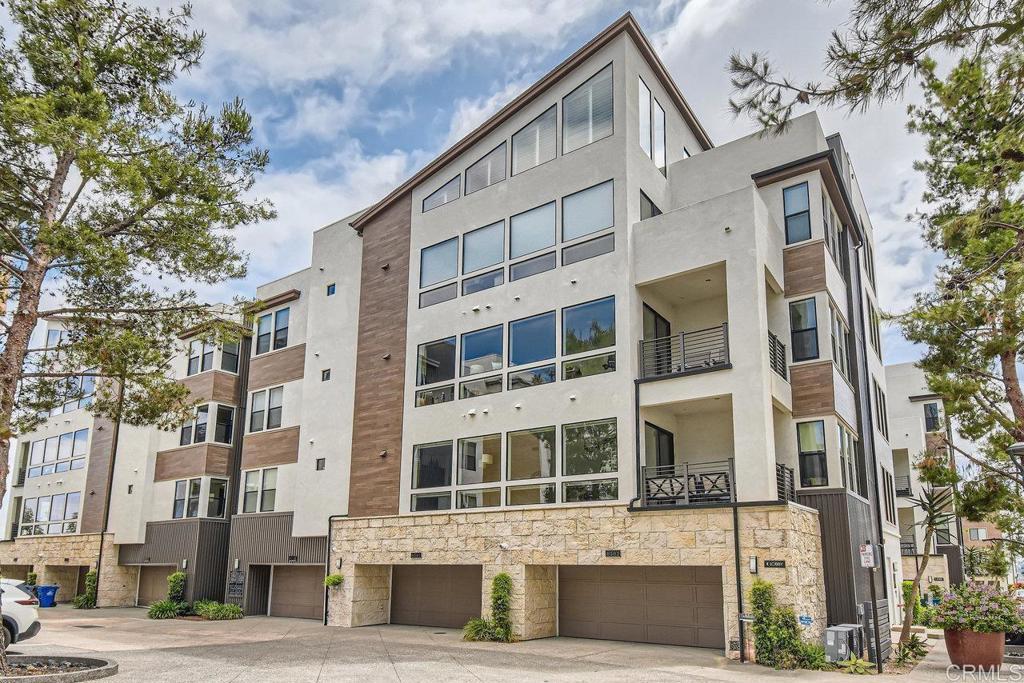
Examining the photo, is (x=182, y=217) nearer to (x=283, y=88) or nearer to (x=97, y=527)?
(x=283, y=88)

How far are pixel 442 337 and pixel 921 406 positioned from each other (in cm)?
2973

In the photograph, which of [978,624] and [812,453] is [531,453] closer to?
[812,453]

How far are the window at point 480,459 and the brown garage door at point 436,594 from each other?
2682 mm

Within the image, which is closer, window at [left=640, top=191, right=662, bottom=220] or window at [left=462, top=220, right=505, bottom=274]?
window at [left=640, top=191, right=662, bottom=220]

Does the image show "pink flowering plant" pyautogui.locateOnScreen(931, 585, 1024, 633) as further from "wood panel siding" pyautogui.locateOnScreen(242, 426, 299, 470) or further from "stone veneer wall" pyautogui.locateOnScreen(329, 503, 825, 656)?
"wood panel siding" pyautogui.locateOnScreen(242, 426, 299, 470)

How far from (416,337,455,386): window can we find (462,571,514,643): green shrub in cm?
582

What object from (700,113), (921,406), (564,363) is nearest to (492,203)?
(564,363)

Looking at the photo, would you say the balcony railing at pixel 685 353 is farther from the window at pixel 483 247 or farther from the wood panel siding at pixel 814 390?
the window at pixel 483 247

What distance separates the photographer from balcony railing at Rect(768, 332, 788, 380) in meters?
17.3

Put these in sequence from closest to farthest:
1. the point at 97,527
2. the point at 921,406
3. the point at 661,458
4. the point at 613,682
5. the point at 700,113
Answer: the point at 613,682, the point at 661,458, the point at 700,113, the point at 97,527, the point at 921,406

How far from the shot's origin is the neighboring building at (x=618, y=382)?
655 inches

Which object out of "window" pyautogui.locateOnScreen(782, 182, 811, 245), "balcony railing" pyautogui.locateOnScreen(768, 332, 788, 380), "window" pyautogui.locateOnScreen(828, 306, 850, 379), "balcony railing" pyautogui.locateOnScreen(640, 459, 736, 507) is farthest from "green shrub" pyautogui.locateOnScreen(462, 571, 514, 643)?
"window" pyautogui.locateOnScreen(782, 182, 811, 245)

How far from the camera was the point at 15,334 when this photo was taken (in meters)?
12.8

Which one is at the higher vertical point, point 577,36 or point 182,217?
point 577,36
